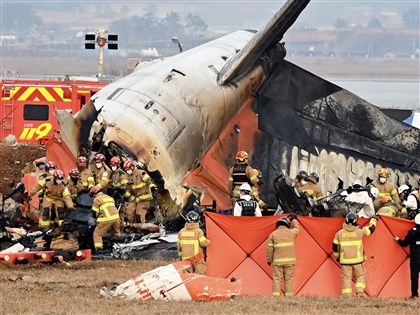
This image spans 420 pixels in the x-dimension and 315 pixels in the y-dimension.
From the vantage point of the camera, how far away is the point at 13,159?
33.5m

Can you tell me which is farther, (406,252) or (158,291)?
(406,252)

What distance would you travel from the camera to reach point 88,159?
87.1ft

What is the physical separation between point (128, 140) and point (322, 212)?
15.1 ft

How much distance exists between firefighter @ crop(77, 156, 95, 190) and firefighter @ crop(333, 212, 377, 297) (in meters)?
7.13

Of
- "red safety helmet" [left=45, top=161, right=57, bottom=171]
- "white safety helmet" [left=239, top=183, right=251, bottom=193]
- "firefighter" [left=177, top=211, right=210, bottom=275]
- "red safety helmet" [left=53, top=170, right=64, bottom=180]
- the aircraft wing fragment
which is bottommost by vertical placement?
"firefighter" [left=177, top=211, right=210, bottom=275]

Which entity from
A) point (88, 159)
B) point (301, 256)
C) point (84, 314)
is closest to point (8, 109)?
point (88, 159)

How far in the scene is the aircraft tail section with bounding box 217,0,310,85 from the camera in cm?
2736

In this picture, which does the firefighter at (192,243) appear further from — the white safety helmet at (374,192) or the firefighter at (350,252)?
the white safety helmet at (374,192)

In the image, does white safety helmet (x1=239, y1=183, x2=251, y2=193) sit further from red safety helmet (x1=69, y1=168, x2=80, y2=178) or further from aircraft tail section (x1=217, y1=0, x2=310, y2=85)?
aircraft tail section (x1=217, y1=0, x2=310, y2=85)

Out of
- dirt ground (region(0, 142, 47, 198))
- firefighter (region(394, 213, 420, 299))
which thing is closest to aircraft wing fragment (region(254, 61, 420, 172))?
dirt ground (region(0, 142, 47, 198))

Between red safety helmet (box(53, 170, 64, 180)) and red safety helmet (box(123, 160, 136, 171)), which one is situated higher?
red safety helmet (box(123, 160, 136, 171))

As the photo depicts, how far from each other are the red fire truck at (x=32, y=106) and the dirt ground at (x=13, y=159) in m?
3.60

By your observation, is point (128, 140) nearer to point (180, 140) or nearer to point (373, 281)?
point (180, 140)

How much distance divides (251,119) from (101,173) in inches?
193
